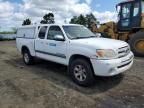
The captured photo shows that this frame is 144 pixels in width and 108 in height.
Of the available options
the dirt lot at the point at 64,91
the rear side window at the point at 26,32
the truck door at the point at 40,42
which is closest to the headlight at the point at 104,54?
→ the dirt lot at the point at 64,91

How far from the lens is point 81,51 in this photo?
21.3 feet

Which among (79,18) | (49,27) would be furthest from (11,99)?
(79,18)

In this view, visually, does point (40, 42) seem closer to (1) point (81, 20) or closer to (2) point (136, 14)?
(2) point (136, 14)

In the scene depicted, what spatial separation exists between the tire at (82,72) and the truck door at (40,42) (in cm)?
202

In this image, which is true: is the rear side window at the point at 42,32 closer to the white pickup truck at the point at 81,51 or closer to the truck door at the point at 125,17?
the white pickup truck at the point at 81,51

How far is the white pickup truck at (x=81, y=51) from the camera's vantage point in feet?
20.0

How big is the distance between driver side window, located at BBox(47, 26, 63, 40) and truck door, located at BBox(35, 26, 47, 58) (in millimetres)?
344

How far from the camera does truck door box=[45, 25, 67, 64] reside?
7347 millimetres

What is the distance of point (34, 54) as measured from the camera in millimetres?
9312

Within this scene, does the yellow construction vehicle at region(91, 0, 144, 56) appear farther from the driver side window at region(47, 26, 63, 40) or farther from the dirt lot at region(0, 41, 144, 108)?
the driver side window at region(47, 26, 63, 40)

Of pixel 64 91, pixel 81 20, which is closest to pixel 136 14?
pixel 64 91

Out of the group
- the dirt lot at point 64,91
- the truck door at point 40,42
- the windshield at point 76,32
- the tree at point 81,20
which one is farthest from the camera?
the tree at point 81,20

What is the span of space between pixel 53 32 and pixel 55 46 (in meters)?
0.70

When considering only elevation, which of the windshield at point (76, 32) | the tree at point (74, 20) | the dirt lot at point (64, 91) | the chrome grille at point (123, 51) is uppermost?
the tree at point (74, 20)
